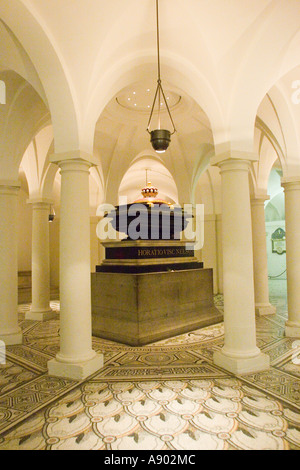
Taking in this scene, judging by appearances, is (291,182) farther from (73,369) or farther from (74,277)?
(73,369)

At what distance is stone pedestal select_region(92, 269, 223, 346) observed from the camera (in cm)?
596

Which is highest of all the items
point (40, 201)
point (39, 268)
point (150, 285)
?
point (40, 201)

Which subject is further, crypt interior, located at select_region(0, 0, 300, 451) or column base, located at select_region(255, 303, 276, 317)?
column base, located at select_region(255, 303, 276, 317)

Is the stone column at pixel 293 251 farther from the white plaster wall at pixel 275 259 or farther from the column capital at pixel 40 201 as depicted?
the white plaster wall at pixel 275 259

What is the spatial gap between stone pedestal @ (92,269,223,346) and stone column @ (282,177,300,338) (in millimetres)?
1947

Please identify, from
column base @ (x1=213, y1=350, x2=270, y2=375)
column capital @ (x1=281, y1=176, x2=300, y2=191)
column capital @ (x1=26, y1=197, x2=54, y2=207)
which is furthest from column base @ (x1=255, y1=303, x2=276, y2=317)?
column capital @ (x1=26, y1=197, x2=54, y2=207)

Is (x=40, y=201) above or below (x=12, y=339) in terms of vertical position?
above

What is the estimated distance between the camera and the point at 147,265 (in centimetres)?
668

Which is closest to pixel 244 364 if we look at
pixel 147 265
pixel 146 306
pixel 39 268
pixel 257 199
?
pixel 146 306

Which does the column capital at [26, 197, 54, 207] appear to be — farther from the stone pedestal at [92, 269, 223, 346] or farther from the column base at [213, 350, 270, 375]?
the column base at [213, 350, 270, 375]

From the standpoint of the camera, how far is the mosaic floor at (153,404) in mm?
2768

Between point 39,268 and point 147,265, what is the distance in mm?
3520

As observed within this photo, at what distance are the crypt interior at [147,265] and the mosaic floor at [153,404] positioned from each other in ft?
0.06
